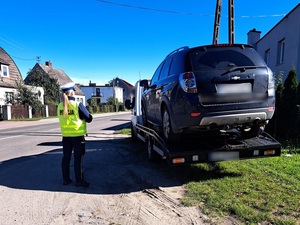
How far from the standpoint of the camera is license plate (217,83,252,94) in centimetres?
410

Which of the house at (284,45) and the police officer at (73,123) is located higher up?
the house at (284,45)

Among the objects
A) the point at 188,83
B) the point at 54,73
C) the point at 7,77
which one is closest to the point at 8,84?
the point at 7,77

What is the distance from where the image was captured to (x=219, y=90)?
409cm

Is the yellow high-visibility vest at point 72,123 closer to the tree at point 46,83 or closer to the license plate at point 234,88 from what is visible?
the license plate at point 234,88

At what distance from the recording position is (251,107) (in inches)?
164

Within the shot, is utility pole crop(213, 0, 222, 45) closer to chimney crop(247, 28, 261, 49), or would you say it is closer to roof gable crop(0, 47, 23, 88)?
chimney crop(247, 28, 261, 49)

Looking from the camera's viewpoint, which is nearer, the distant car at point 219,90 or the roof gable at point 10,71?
the distant car at point 219,90

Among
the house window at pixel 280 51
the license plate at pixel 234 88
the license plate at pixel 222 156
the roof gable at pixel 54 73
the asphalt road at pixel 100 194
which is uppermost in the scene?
the roof gable at pixel 54 73

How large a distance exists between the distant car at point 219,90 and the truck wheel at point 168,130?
0.21 feet

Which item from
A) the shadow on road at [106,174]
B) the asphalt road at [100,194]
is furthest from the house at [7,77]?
the asphalt road at [100,194]

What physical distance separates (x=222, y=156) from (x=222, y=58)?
1671 millimetres

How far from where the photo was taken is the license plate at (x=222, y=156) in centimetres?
442

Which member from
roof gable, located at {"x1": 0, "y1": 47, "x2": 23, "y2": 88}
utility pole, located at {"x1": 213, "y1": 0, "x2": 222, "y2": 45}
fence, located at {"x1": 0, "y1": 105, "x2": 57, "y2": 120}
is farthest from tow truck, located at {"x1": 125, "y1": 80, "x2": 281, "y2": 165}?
roof gable, located at {"x1": 0, "y1": 47, "x2": 23, "y2": 88}

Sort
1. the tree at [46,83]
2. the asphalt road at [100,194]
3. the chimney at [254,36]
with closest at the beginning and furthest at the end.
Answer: the asphalt road at [100,194], the chimney at [254,36], the tree at [46,83]
